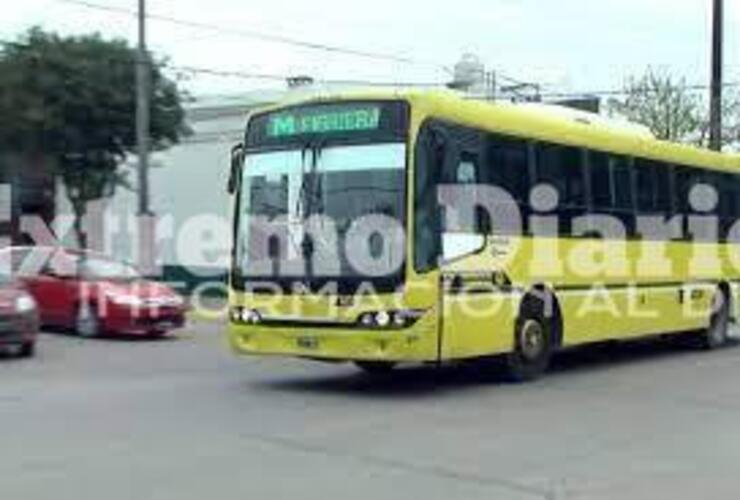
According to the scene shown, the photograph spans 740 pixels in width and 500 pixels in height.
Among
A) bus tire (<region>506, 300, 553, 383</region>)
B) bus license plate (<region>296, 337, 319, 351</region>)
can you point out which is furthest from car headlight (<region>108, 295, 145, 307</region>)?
bus license plate (<region>296, 337, 319, 351</region>)

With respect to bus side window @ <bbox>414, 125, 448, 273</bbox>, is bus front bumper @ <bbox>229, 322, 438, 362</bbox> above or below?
below

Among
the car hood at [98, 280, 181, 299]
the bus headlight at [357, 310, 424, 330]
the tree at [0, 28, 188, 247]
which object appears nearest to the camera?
the bus headlight at [357, 310, 424, 330]

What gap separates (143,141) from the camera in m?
33.0

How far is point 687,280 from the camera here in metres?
22.8

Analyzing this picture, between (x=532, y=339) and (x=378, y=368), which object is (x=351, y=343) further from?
(x=532, y=339)

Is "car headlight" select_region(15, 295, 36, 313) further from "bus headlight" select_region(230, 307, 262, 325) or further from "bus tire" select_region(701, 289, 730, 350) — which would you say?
"bus tire" select_region(701, 289, 730, 350)

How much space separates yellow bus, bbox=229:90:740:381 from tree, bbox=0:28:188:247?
1772 cm

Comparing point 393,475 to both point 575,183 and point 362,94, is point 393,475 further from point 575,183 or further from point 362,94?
point 575,183

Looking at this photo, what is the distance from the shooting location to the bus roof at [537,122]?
16672 mm

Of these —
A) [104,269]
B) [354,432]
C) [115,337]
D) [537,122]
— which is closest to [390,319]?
[354,432]

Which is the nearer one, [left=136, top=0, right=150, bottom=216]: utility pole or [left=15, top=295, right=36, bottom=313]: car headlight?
[left=15, top=295, right=36, bottom=313]: car headlight

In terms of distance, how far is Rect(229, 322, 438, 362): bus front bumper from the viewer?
15906 mm

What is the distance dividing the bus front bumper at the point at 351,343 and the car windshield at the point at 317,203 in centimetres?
61

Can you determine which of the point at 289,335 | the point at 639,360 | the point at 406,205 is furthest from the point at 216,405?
the point at 639,360
